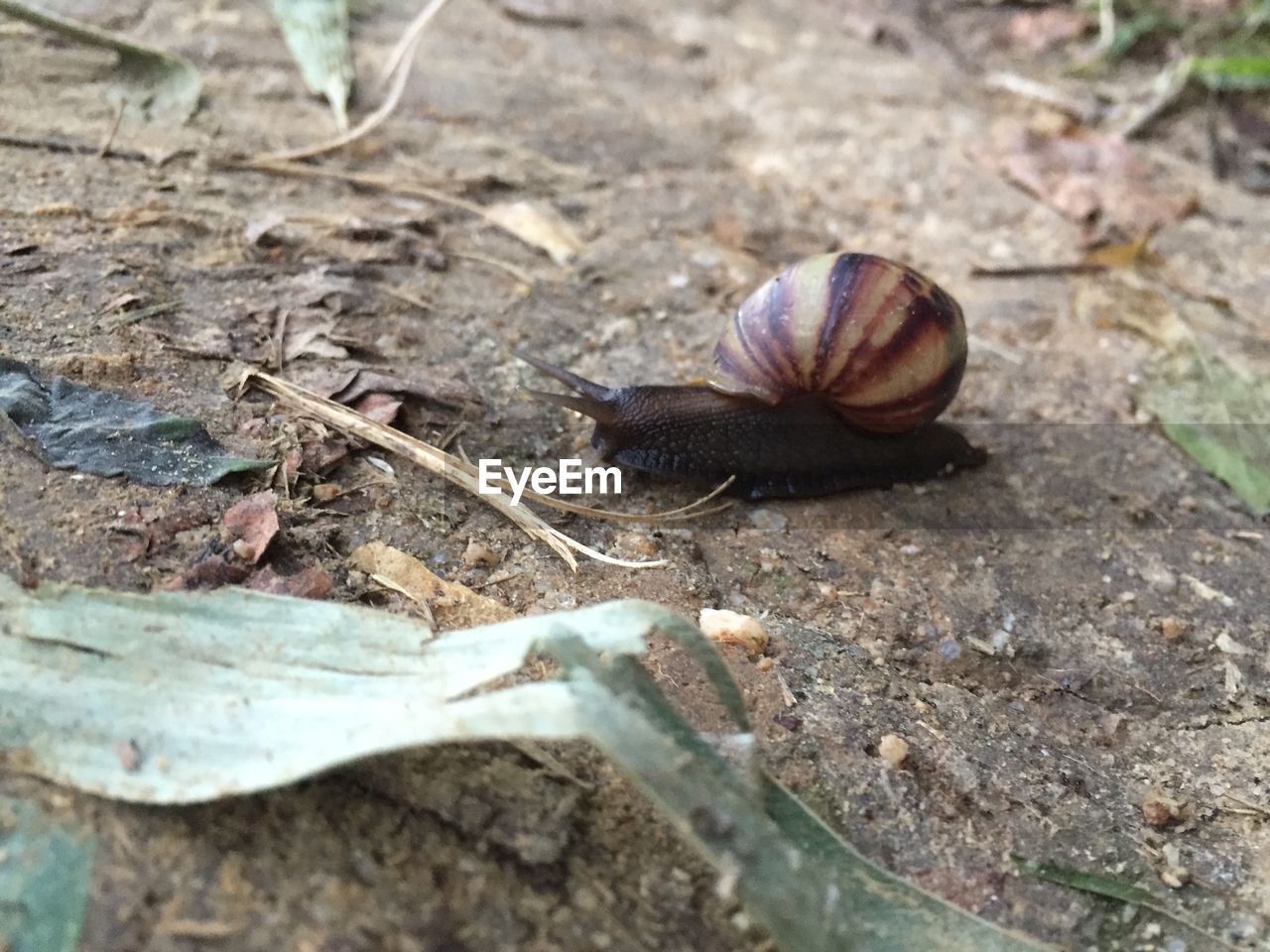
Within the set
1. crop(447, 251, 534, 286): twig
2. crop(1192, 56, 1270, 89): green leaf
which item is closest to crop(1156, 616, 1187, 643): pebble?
crop(447, 251, 534, 286): twig

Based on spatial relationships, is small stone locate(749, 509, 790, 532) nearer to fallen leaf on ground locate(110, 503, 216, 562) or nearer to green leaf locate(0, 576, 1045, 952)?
green leaf locate(0, 576, 1045, 952)

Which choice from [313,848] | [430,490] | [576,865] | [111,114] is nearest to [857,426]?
[430,490]

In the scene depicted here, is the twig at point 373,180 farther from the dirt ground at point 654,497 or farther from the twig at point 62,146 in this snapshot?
the twig at point 62,146

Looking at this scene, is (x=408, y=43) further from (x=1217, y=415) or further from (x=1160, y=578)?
(x=1160, y=578)

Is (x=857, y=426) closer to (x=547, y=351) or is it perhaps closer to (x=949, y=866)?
(x=547, y=351)

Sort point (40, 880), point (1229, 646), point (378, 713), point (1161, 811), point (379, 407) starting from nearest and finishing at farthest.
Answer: point (40, 880) < point (378, 713) < point (1161, 811) < point (1229, 646) < point (379, 407)

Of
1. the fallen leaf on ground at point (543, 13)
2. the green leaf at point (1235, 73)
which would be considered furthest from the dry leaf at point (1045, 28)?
the fallen leaf on ground at point (543, 13)

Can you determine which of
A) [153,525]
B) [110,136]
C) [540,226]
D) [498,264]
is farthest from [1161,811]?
[110,136]
